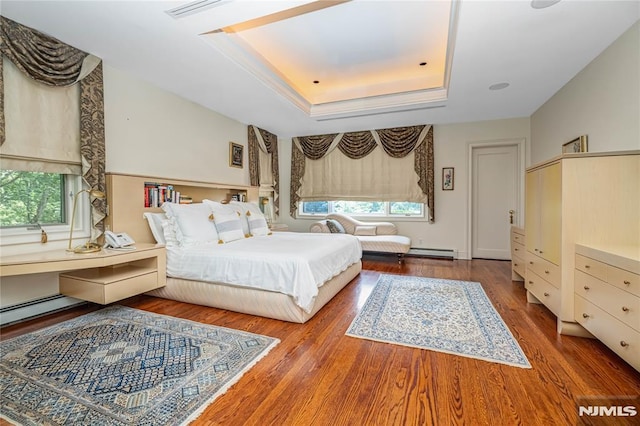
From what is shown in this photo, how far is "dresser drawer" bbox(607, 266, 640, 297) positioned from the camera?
5.24ft

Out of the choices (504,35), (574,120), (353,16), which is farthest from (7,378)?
(574,120)

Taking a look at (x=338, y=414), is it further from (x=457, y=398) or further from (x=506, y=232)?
(x=506, y=232)

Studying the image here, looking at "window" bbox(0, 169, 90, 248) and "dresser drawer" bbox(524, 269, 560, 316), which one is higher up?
"window" bbox(0, 169, 90, 248)

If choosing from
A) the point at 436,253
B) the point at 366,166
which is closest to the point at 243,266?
the point at 366,166

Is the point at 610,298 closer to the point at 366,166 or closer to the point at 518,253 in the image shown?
the point at 518,253

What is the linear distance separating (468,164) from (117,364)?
5.47 meters

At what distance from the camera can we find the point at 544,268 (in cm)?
254

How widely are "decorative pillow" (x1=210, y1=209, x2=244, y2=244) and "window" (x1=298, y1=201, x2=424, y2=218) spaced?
9.25 feet

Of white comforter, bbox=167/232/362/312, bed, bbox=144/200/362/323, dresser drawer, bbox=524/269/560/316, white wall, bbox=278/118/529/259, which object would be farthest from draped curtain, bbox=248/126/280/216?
dresser drawer, bbox=524/269/560/316

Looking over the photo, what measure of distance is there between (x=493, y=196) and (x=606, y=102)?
2576 mm

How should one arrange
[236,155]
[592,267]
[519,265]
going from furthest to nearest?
1. [236,155]
2. [519,265]
3. [592,267]

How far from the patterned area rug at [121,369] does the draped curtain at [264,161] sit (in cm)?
334

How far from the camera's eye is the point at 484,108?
14.2ft

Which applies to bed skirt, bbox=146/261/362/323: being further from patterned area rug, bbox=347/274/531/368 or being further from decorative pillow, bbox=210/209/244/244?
decorative pillow, bbox=210/209/244/244
